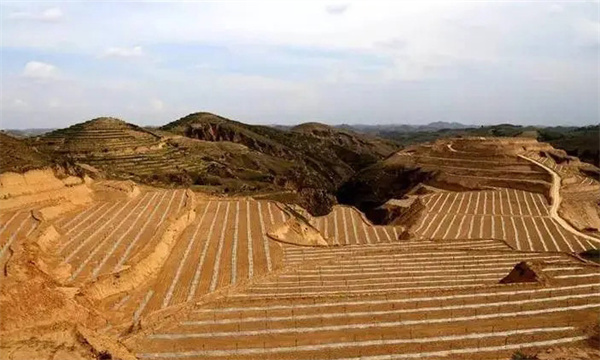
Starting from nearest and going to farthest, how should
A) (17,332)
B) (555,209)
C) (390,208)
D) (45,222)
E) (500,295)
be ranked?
(17,332)
(500,295)
(45,222)
(555,209)
(390,208)

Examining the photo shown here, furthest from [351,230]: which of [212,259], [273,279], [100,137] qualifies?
[100,137]

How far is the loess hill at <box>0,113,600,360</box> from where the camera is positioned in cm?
1250

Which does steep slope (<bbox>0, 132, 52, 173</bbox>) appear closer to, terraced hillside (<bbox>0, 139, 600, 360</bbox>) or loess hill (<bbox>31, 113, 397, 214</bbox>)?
terraced hillside (<bbox>0, 139, 600, 360</bbox>)

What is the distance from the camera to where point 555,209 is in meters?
44.3

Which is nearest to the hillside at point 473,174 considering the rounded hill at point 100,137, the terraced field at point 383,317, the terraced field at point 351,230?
the terraced field at point 351,230

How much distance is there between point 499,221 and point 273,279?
2617 centimetres

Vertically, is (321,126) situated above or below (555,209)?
above

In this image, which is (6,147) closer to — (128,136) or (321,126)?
(128,136)

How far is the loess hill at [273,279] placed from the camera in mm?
12500

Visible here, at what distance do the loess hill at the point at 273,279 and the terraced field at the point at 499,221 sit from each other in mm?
247

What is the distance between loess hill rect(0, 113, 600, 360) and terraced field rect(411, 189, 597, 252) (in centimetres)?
25

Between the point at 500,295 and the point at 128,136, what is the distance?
63.8m

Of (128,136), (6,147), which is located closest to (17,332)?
(6,147)

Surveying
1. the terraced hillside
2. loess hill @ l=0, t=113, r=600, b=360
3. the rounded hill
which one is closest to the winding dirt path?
loess hill @ l=0, t=113, r=600, b=360
